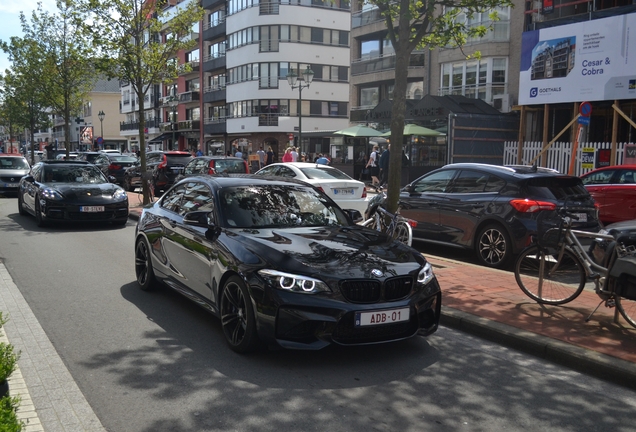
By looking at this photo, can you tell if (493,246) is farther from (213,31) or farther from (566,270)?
(213,31)

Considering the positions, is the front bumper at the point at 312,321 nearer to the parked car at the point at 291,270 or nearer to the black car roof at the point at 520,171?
the parked car at the point at 291,270

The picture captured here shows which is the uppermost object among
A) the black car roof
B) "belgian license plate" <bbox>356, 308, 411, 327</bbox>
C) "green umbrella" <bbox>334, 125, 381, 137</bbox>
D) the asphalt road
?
"green umbrella" <bbox>334, 125, 381, 137</bbox>

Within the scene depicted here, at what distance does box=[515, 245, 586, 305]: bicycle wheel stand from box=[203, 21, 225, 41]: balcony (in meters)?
56.0

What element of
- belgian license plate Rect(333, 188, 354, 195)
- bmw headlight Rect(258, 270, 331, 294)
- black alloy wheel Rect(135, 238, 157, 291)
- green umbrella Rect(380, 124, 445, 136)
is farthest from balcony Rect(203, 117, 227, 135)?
bmw headlight Rect(258, 270, 331, 294)

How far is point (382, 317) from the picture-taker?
4.98 metres

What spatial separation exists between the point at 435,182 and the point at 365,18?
105 ft

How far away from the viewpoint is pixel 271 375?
4.86 meters

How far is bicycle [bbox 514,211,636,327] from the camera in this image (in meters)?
5.88

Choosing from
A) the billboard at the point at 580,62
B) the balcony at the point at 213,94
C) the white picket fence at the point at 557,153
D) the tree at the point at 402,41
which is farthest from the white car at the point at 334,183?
the balcony at the point at 213,94

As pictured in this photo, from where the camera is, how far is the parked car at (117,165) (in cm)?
2855

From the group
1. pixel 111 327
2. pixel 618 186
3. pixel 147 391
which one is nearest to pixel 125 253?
pixel 111 327

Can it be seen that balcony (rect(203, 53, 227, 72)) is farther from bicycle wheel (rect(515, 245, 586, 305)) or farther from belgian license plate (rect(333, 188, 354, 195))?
bicycle wheel (rect(515, 245, 586, 305))

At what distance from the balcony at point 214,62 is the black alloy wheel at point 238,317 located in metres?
55.7

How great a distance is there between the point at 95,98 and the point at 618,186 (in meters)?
93.5
